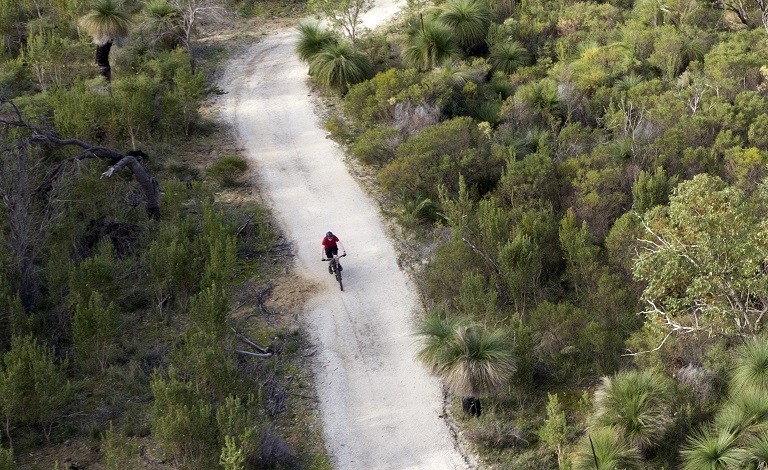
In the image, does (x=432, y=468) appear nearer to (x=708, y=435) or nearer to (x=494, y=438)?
(x=494, y=438)

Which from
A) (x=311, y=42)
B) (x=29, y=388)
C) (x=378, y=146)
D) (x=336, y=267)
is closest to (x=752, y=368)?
(x=336, y=267)

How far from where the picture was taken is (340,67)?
2650cm

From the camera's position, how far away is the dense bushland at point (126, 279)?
13883 mm

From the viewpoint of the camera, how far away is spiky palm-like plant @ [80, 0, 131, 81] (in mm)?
25688

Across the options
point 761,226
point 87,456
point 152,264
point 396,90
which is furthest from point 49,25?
point 761,226

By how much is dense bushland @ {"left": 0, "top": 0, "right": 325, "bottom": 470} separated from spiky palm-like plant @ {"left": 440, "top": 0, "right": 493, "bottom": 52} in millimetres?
8211

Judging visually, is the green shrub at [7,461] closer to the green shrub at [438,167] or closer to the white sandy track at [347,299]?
the white sandy track at [347,299]

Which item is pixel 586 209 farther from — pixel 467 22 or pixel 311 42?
pixel 311 42

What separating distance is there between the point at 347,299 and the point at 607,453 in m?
6.77

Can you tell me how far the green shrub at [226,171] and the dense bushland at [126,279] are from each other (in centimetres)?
4

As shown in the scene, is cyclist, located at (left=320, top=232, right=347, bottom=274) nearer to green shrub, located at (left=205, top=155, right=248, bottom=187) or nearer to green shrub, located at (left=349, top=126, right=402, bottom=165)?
green shrub, located at (left=349, top=126, right=402, bottom=165)

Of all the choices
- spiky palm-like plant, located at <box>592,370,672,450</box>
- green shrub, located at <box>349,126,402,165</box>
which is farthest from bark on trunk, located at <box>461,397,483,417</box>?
green shrub, located at <box>349,126,402,165</box>

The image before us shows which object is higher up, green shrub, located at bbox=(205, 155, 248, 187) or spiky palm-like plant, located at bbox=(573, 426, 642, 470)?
spiky palm-like plant, located at bbox=(573, 426, 642, 470)

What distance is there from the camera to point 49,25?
29.0 meters
